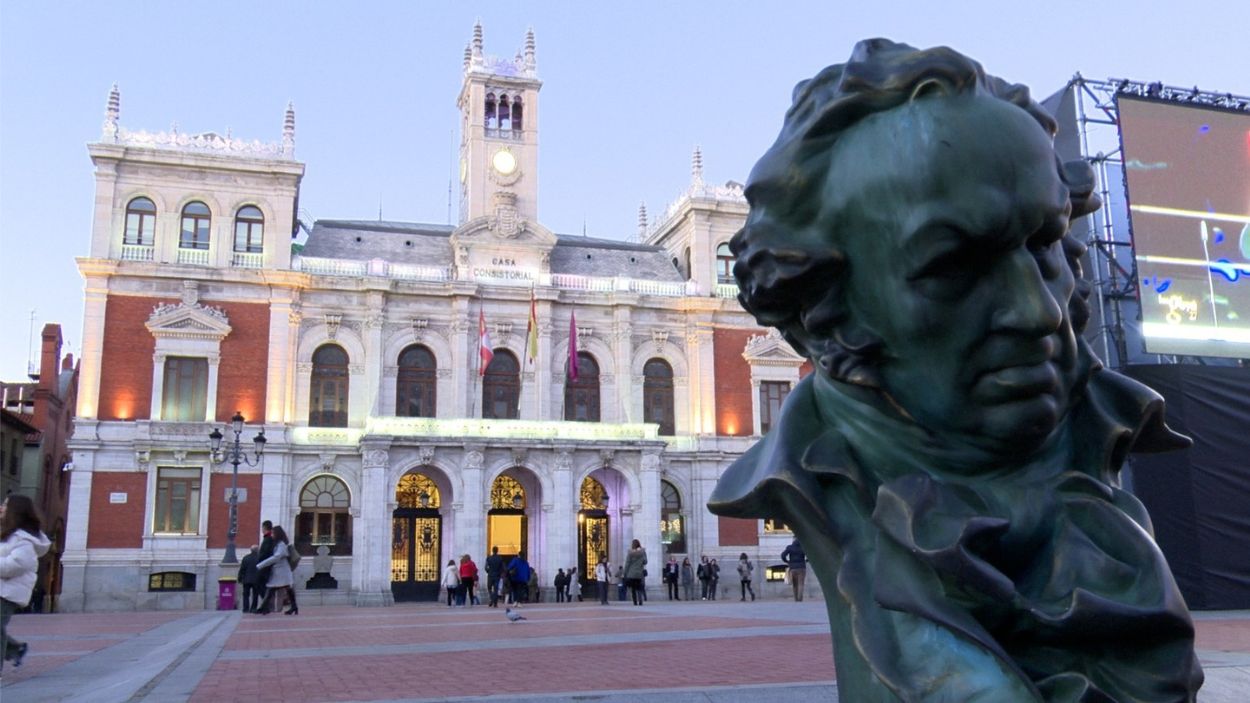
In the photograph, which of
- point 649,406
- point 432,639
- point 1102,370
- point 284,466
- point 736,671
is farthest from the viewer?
point 649,406

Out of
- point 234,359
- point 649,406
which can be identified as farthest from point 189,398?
point 649,406

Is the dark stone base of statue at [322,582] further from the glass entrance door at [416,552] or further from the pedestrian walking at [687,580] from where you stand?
the pedestrian walking at [687,580]

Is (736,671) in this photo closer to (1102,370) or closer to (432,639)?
(1102,370)

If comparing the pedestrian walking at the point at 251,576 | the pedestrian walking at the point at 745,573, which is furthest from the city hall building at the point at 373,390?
the pedestrian walking at the point at 251,576

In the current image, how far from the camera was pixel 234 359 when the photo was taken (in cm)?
2967

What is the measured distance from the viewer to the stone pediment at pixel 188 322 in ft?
95.7

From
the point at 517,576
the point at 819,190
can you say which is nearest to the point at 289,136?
the point at 517,576

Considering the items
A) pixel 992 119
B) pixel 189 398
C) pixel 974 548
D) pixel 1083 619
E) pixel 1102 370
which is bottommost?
pixel 1083 619

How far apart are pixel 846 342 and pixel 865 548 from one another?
0.33 meters

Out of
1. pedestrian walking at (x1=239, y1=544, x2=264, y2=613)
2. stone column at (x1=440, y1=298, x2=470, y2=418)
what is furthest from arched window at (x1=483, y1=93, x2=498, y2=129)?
pedestrian walking at (x1=239, y1=544, x2=264, y2=613)

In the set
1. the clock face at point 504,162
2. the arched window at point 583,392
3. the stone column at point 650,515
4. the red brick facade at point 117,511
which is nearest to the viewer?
the red brick facade at point 117,511

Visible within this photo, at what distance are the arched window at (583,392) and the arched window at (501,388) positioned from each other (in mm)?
1629

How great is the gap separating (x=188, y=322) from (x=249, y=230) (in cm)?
341

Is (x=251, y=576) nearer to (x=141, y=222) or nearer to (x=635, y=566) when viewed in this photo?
(x=635, y=566)
